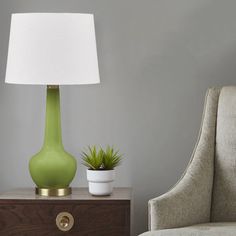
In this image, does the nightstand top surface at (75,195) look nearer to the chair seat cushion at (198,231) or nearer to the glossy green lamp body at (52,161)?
the glossy green lamp body at (52,161)

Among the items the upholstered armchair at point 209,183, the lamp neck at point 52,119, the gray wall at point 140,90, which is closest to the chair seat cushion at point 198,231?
the upholstered armchair at point 209,183

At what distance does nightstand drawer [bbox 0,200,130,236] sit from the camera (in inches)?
99.7

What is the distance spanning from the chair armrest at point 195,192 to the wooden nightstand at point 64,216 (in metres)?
0.27

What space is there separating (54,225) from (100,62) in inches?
31.3

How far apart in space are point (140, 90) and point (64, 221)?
0.73 m

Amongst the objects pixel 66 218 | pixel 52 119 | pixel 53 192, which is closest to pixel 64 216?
pixel 66 218

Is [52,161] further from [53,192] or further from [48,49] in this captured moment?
[48,49]

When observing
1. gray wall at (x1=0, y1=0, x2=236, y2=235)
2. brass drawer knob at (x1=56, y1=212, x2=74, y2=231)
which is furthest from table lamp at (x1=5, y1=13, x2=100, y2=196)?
gray wall at (x1=0, y1=0, x2=236, y2=235)

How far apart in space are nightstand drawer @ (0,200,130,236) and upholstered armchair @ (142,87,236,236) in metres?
0.28

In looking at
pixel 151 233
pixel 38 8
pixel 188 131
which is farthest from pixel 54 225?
pixel 38 8

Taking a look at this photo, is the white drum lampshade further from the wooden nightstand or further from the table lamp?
the wooden nightstand

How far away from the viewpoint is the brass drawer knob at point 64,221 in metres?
2.54

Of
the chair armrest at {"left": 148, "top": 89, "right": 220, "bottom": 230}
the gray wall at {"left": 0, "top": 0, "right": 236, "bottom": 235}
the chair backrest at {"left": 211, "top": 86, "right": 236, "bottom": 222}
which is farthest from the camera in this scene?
the gray wall at {"left": 0, "top": 0, "right": 236, "bottom": 235}

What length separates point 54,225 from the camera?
2.54 metres
